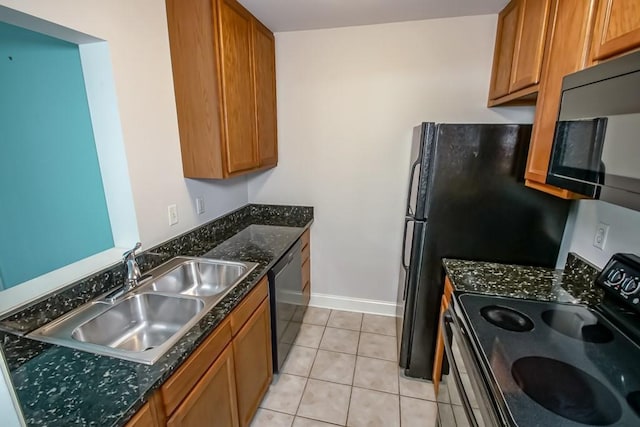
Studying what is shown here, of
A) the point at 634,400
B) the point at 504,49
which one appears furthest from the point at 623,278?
the point at 504,49

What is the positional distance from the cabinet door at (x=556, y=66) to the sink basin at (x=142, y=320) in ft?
5.31

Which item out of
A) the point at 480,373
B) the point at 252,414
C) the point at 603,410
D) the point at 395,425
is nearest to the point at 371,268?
the point at 395,425

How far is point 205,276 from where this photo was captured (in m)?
1.76

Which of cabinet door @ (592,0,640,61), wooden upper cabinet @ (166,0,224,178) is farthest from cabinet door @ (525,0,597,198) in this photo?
wooden upper cabinet @ (166,0,224,178)

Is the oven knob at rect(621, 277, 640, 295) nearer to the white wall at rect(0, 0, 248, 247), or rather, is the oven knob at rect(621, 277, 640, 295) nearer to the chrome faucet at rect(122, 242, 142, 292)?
the chrome faucet at rect(122, 242, 142, 292)

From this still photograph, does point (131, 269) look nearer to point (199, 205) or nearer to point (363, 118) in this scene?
point (199, 205)

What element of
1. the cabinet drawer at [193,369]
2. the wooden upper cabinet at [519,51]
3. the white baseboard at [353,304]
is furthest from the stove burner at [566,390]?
the white baseboard at [353,304]

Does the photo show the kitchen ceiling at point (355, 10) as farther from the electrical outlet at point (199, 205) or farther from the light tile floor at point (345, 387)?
the light tile floor at point (345, 387)

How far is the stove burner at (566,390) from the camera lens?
803mm

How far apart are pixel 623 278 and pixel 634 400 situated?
0.55 metres

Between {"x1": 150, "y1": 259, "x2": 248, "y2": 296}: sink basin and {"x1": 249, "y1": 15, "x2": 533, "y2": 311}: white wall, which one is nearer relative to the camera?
Answer: {"x1": 150, "y1": 259, "x2": 248, "y2": 296}: sink basin

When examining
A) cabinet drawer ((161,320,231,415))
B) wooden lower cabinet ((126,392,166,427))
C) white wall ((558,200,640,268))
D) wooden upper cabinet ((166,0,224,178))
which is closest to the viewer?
wooden lower cabinet ((126,392,166,427))

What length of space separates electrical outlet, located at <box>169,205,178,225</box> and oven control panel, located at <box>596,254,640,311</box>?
216cm

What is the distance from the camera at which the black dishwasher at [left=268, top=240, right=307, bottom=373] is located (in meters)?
1.82
